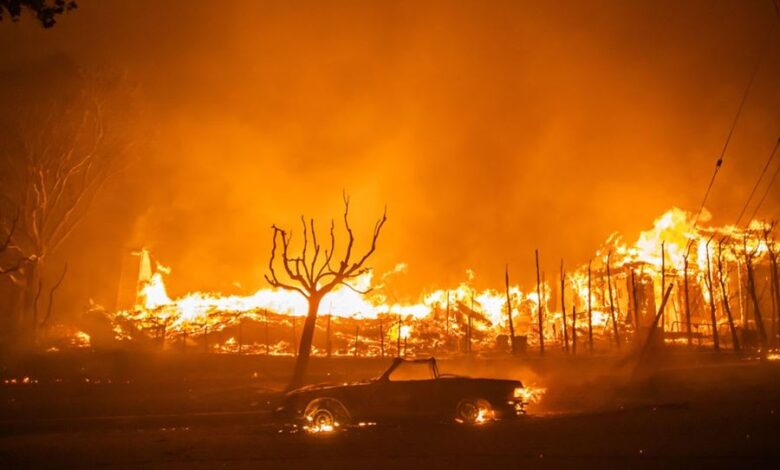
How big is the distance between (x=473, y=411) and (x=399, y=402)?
1.65 metres

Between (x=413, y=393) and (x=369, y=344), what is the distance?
698 inches

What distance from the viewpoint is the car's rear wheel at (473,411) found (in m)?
12.3

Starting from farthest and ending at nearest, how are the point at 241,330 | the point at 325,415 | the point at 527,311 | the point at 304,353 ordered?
the point at 527,311
the point at 241,330
the point at 304,353
the point at 325,415

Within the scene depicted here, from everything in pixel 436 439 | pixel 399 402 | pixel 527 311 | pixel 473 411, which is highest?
pixel 527 311

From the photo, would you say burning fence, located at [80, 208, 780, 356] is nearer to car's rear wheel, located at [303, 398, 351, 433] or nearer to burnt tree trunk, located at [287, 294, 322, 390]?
burnt tree trunk, located at [287, 294, 322, 390]

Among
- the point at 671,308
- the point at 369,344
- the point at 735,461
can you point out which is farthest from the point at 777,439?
the point at 671,308

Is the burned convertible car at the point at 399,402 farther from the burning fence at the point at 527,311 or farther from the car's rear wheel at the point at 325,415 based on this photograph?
the burning fence at the point at 527,311

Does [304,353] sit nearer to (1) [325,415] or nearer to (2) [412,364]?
(2) [412,364]

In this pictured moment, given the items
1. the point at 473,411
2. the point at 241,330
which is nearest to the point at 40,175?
the point at 241,330

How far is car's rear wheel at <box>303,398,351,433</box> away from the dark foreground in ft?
1.70

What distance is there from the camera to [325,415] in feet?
39.8

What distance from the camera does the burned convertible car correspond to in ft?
39.8

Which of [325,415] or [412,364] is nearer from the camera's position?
[325,415]

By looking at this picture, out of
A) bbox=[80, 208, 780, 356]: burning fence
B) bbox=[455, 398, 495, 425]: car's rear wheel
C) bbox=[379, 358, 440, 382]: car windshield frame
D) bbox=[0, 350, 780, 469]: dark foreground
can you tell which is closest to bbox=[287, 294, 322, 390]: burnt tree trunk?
bbox=[0, 350, 780, 469]: dark foreground
